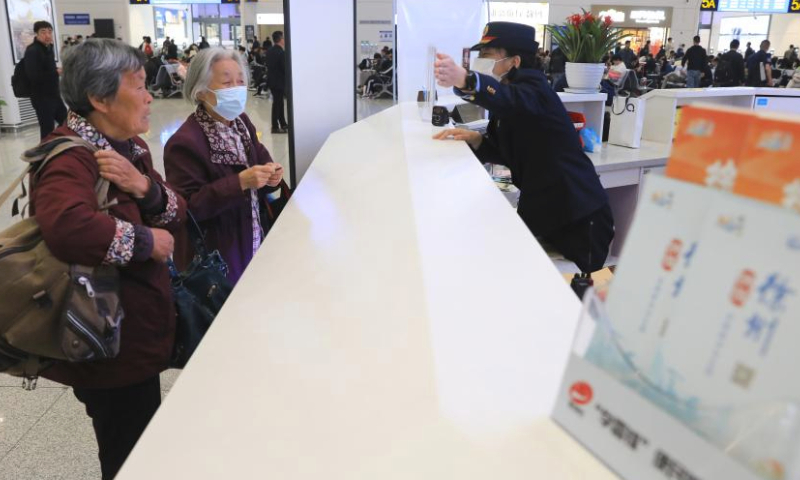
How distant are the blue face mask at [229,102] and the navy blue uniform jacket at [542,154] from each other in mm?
766

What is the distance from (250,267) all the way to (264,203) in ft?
3.75

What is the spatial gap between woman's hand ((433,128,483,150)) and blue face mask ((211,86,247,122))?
0.90 metres

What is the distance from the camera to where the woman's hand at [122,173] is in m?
1.45

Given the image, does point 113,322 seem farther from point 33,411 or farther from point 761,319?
point 33,411

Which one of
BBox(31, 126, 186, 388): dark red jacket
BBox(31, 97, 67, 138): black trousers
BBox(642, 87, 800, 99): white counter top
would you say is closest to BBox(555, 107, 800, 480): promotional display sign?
BBox(31, 126, 186, 388): dark red jacket

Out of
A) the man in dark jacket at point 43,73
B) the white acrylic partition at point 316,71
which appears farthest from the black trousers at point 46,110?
the white acrylic partition at point 316,71

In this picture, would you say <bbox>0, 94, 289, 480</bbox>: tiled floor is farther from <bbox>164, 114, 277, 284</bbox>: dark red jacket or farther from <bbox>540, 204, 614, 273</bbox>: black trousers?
<bbox>540, 204, 614, 273</bbox>: black trousers

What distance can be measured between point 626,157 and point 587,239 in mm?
1868

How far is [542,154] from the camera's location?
2367 mm

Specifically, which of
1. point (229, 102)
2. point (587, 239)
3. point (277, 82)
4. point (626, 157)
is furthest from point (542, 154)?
point (277, 82)

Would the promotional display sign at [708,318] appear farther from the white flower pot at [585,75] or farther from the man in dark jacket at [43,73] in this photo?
the man in dark jacket at [43,73]

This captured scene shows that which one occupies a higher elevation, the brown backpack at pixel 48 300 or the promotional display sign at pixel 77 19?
the promotional display sign at pixel 77 19

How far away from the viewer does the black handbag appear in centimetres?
169

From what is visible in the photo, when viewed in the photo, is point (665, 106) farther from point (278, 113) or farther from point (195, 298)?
point (278, 113)
